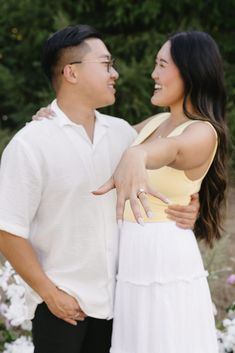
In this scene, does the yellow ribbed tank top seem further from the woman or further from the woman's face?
the woman's face

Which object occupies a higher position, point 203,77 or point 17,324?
point 203,77

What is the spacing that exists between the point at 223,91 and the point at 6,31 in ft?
21.6

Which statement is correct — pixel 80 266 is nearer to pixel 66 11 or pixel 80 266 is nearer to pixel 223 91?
pixel 223 91

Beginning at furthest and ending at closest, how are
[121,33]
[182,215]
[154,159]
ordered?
[121,33], [182,215], [154,159]

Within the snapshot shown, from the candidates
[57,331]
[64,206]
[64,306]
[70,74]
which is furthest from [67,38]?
[57,331]

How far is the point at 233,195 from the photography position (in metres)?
7.68

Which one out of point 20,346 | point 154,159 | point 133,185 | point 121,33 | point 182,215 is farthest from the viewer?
point 121,33

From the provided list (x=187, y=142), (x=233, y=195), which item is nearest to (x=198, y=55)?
(x=187, y=142)

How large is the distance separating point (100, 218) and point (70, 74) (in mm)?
559

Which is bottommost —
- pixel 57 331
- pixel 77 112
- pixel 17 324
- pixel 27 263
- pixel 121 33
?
pixel 17 324

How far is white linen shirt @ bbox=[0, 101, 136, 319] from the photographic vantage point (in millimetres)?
2547

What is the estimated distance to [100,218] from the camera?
268 cm

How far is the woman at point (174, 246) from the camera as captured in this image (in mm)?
2586

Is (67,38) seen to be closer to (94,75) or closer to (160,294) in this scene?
(94,75)
